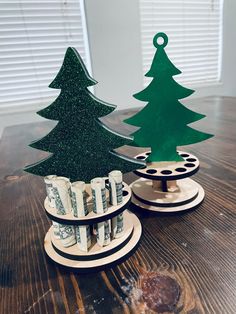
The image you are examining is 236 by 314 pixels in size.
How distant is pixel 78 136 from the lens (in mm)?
Result: 381

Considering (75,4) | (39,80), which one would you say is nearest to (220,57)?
(75,4)

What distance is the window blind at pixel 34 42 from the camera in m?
1.82

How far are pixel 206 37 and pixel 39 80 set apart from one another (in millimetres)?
1782

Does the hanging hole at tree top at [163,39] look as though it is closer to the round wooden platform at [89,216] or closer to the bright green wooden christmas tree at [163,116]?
the bright green wooden christmas tree at [163,116]

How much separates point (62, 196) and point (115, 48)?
1992mm

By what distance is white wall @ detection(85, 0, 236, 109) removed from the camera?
197cm

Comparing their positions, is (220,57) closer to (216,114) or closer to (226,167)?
(216,114)

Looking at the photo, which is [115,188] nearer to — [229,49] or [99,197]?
[99,197]

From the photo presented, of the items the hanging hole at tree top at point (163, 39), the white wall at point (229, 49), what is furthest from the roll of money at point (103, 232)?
the white wall at point (229, 49)

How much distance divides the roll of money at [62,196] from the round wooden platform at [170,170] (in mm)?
154

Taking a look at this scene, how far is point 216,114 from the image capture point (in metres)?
1.27

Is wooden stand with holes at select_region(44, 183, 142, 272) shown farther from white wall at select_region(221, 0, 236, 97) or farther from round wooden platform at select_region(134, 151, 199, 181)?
white wall at select_region(221, 0, 236, 97)

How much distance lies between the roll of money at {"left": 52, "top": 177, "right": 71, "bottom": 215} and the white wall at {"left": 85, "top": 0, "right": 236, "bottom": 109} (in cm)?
187

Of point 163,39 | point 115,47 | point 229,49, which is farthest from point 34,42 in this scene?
point 229,49
